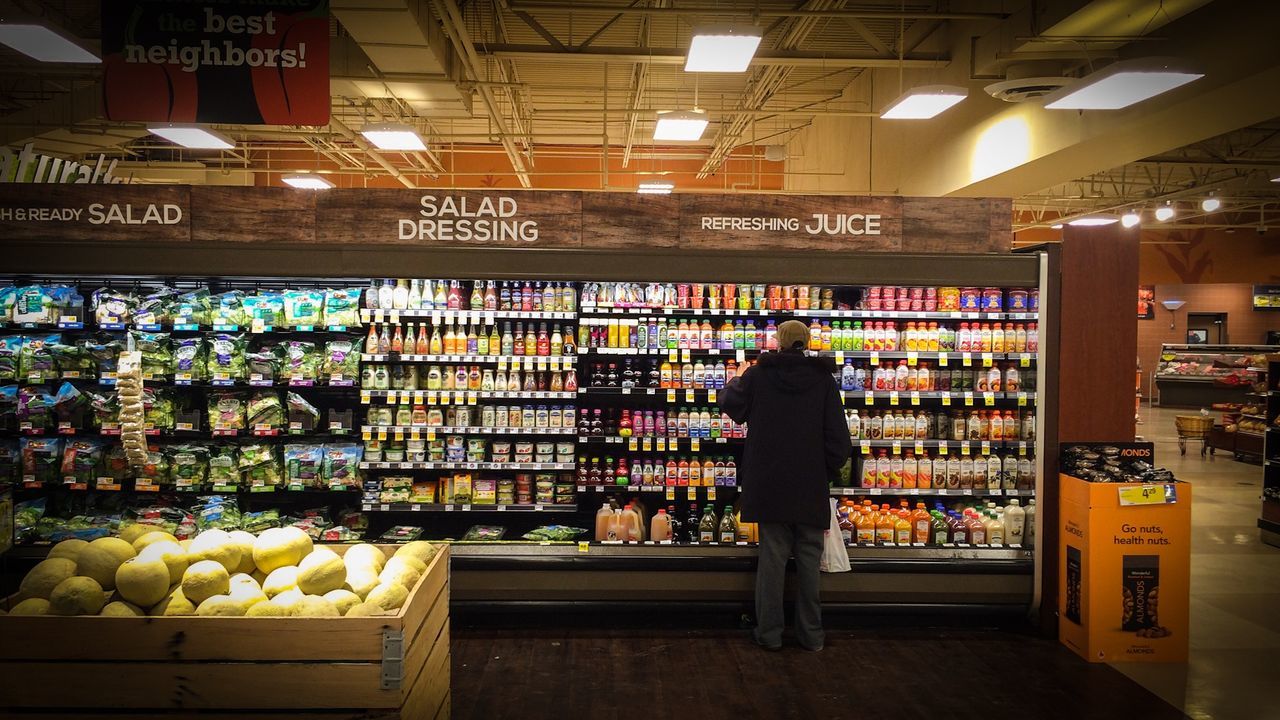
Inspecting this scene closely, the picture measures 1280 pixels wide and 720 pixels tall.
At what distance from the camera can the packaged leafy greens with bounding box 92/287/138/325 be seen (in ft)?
17.2

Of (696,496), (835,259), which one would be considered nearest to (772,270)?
(835,259)

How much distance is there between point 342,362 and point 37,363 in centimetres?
189

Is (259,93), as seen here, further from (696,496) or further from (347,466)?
(696,496)

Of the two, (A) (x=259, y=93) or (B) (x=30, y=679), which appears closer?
(B) (x=30, y=679)

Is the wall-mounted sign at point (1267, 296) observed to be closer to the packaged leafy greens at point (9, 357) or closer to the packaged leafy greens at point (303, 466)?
the packaged leafy greens at point (303, 466)

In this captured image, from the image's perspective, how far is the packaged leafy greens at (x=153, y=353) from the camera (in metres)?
5.23

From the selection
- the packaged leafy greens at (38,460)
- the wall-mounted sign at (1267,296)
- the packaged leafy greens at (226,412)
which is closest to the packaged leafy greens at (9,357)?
the packaged leafy greens at (38,460)

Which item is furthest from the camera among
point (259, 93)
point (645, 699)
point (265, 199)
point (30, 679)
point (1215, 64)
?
point (1215, 64)

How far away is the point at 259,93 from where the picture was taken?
173 inches

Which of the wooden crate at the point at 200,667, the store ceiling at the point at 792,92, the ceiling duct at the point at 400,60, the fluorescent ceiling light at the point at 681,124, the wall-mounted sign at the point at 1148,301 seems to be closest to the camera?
the wooden crate at the point at 200,667

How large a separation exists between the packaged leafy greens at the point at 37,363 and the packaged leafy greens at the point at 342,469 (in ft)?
5.85

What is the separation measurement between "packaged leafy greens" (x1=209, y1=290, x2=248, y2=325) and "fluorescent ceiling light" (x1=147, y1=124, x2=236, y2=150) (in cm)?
433

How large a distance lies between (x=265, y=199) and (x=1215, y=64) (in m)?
6.81

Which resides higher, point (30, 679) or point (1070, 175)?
point (1070, 175)
